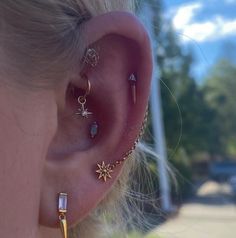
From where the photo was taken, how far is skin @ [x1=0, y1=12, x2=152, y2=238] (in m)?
0.74

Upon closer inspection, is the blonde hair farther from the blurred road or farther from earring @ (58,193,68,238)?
the blurred road

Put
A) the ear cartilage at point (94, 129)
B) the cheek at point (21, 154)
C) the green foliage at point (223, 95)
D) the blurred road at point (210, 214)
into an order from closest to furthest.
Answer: the cheek at point (21, 154)
the ear cartilage at point (94, 129)
the blurred road at point (210, 214)
the green foliage at point (223, 95)

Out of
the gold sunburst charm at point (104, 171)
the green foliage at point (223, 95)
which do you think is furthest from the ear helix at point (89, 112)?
the green foliage at point (223, 95)

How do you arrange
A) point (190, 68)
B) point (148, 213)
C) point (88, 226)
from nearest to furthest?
1. point (88, 226)
2. point (148, 213)
3. point (190, 68)

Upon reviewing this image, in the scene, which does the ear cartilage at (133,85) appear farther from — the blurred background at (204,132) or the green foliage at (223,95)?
the green foliage at (223,95)

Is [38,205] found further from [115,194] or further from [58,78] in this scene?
[115,194]

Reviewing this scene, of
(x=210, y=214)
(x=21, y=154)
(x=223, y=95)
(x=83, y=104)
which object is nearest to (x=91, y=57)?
(x=83, y=104)

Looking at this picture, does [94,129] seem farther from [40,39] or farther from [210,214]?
[210,214]

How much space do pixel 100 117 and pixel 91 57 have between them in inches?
3.4

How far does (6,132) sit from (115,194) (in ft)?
1.16

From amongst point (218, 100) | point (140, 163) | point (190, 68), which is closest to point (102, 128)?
point (140, 163)

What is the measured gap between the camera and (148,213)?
1451mm

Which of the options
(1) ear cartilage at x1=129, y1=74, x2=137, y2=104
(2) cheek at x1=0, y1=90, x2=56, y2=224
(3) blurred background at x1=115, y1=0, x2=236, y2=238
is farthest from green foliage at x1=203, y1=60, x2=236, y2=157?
(2) cheek at x1=0, y1=90, x2=56, y2=224

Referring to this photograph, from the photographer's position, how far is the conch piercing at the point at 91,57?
32.5 inches
